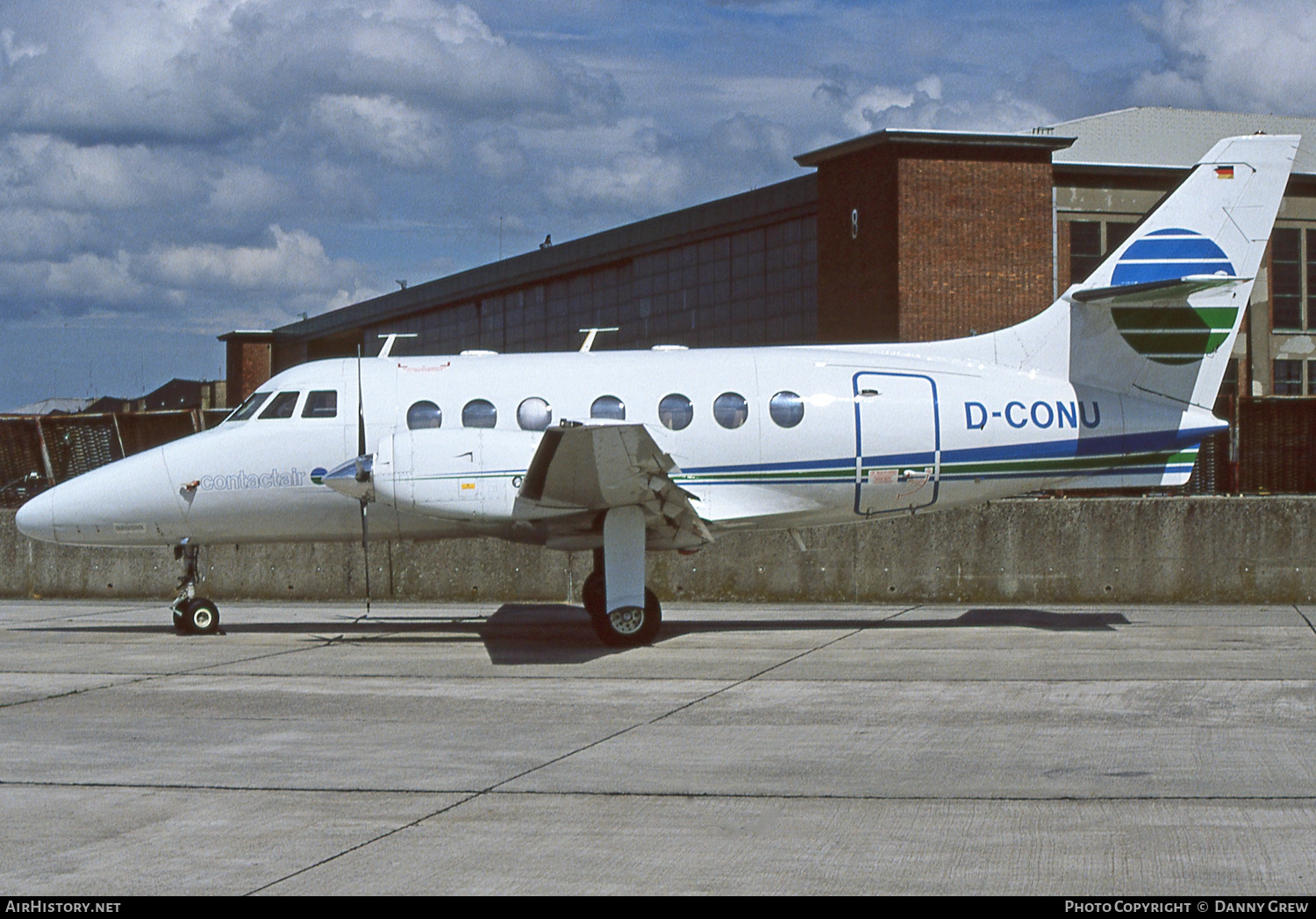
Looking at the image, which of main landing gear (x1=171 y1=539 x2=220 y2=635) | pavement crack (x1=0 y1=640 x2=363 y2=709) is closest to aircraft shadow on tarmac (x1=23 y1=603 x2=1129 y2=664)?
main landing gear (x1=171 y1=539 x2=220 y2=635)

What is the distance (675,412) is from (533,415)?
1.64 metres

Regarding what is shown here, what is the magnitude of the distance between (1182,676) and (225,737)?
8.04m

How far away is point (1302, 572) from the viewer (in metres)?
19.7

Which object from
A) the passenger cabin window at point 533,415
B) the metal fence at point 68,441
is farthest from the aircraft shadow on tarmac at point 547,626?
the metal fence at point 68,441

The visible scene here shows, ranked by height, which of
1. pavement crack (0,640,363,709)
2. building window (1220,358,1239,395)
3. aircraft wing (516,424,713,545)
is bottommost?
pavement crack (0,640,363,709)

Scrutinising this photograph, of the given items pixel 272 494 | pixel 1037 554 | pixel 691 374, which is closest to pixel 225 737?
pixel 272 494

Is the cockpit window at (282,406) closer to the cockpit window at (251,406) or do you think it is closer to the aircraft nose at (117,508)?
the cockpit window at (251,406)

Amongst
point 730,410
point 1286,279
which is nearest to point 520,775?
point 730,410

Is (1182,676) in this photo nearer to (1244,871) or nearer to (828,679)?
(828,679)

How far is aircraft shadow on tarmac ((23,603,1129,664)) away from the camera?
15.9 metres

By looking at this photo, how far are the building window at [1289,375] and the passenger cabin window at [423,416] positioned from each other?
40887 millimetres

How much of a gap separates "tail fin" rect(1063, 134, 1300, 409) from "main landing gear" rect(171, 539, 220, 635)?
35.4ft

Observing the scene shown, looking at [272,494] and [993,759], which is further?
[272,494]

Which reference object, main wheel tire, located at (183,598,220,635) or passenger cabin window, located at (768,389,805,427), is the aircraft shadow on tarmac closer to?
main wheel tire, located at (183,598,220,635)
